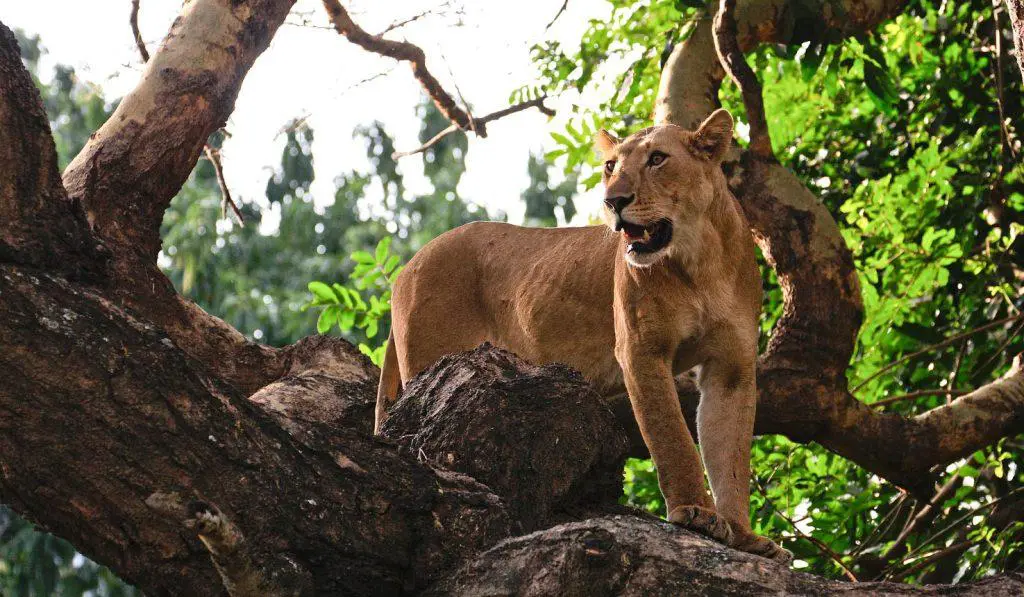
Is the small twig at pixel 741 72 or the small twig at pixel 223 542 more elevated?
the small twig at pixel 741 72

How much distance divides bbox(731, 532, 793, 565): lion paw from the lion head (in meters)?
1.05

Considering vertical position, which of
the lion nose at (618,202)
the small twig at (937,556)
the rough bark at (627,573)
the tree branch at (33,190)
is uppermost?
the lion nose at (618,202)

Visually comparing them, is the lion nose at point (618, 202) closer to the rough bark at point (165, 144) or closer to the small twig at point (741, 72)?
the small twig at point (741, 72)

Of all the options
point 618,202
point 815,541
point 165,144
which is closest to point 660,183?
point 618,202

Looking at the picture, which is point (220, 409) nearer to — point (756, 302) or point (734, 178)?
point (756, 302)

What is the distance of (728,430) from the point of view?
454 centimetres

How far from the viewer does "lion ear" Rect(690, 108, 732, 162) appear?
4703mm

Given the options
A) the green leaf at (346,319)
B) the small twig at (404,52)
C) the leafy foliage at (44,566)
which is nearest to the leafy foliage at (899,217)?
the small twig at (404,52)

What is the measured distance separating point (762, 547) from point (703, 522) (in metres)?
0.21

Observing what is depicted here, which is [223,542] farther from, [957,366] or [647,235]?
[957,366]

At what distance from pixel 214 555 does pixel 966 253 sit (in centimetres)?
535

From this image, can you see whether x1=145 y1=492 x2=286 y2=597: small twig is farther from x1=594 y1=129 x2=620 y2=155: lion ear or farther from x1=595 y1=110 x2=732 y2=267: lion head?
x1=594 y1=129 x2=620 y2=155: lion ear

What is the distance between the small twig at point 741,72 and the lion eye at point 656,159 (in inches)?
45.8

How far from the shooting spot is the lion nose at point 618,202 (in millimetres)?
4389
